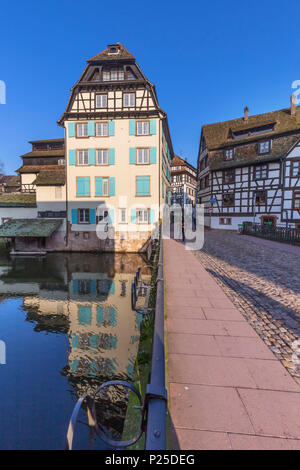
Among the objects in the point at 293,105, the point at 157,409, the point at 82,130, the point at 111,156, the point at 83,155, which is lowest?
the point at 157,409

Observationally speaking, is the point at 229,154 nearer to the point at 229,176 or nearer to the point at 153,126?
the point at 229,176

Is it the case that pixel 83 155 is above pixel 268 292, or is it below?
above

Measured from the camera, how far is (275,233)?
17938 mm

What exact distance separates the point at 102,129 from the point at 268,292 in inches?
845

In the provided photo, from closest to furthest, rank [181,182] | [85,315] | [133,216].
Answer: [85,315] < [133,216] < [181,182]

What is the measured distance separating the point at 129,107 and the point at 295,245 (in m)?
18.1

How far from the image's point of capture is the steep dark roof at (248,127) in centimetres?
2543

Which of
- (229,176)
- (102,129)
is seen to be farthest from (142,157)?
(229,176)

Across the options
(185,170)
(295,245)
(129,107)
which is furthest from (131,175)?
(185,170)

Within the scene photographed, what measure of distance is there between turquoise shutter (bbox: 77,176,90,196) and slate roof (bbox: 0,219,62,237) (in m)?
3.93

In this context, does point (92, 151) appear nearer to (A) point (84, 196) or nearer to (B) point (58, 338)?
(A) point (84, 196)

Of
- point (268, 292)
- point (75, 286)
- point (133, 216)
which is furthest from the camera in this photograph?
point (133, 216)

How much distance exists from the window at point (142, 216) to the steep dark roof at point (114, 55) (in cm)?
1336

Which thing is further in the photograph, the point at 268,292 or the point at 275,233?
the point at 275,233
